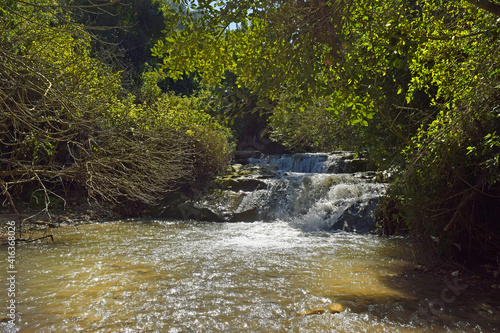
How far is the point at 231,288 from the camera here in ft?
15.9

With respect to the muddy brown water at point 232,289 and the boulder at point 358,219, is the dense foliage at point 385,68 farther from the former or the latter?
the boulder at point 358,219

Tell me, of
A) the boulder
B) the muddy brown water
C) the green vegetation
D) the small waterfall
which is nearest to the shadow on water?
the muddy brown water

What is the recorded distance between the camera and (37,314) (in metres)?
3.80

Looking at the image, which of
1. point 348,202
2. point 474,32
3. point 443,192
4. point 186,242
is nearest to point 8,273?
point 186,242

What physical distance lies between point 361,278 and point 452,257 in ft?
4.98

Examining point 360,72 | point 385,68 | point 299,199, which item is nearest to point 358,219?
point 299,199

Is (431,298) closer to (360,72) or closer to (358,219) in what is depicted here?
(360,72)

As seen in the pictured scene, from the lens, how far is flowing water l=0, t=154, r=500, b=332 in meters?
3.69

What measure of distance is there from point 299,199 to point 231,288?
8162 mm

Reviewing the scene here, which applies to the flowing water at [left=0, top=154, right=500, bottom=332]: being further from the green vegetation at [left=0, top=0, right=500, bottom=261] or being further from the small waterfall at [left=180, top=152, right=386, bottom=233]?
the small waterfall at [left=180, top=152, right=386, bottom=233]

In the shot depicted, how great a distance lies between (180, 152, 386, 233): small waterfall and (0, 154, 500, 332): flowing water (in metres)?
2.11

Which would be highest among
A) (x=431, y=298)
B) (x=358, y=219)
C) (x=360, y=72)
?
(x=360, y=72)

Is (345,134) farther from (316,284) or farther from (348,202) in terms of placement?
(316,284)

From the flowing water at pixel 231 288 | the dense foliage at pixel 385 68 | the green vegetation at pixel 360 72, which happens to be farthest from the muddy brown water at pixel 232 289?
the green vegetation at pixel 360 72
